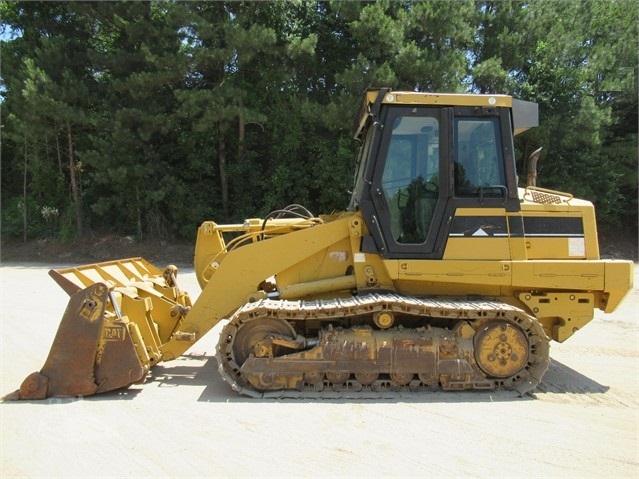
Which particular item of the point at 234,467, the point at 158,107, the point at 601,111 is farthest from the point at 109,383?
the point at 601,111

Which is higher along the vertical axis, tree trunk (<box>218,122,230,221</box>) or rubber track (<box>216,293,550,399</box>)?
tree trunk (<box>218,122,230,221</box>)

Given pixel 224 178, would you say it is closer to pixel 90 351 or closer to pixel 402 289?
pixel 402 289

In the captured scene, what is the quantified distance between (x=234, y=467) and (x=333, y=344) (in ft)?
5.23

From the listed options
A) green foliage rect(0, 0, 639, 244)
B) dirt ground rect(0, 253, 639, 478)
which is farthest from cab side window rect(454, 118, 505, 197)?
green foliage rect(0, 0, 639, 244)

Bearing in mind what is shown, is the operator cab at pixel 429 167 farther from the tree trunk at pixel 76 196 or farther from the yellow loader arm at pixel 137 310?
the tree trunk at pixel 76 196

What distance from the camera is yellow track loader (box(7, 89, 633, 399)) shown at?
4613 millimetres

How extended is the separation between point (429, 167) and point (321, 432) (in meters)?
2.67

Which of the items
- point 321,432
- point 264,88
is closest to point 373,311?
point 321,432

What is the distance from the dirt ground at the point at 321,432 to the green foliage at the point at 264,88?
1178 cm

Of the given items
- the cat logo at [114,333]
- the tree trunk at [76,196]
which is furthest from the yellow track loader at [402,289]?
the tree trunk at [76,196]

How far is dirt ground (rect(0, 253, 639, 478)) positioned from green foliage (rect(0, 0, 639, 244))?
11.8 metres

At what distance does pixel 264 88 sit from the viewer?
713 inches

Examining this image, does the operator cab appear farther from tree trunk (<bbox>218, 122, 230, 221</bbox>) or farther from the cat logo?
tree trunk (<bbox>218, 122, 230, 221</bbox>)

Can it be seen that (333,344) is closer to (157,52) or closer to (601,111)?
(157,52)
